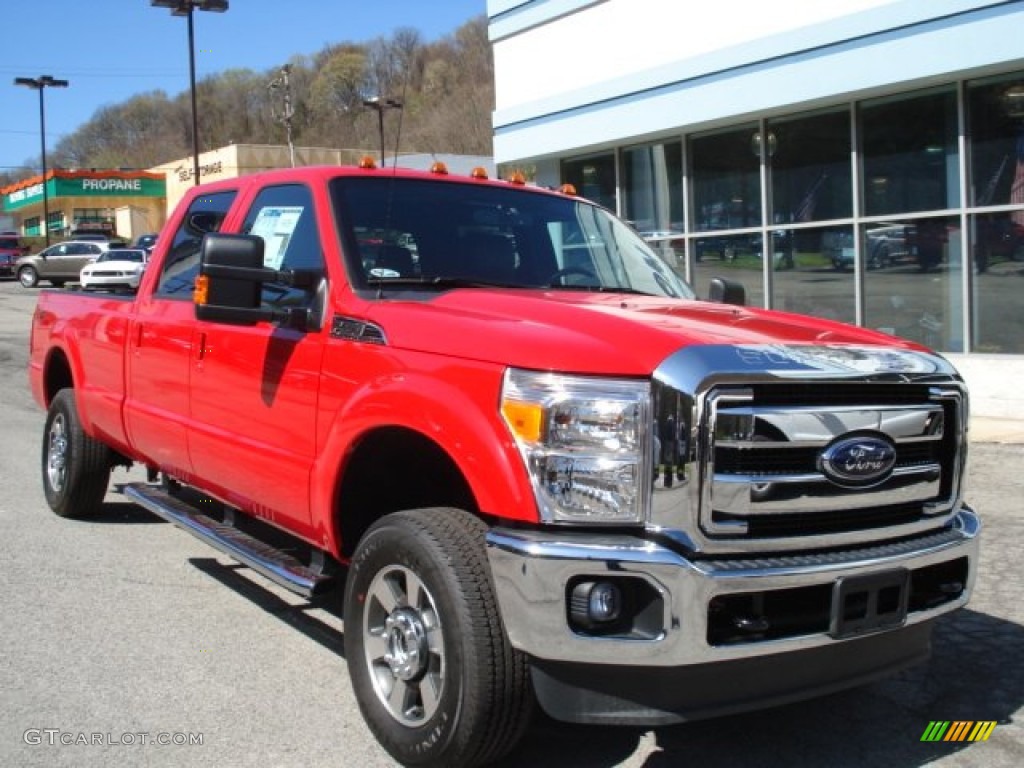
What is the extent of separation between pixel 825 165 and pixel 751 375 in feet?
31.7

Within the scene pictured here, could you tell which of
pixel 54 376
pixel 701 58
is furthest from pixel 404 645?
pixel 701 58

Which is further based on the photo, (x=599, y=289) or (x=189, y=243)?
(x=189, y=243)

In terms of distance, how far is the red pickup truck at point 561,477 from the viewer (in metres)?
2.83

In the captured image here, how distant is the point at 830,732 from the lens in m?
3.67

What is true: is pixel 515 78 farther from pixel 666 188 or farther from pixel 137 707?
pixel 137 707

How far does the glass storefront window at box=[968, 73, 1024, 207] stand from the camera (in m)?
10.0

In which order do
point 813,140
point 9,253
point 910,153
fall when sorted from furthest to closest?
point 9,253 → point 813,140 → point 910,153

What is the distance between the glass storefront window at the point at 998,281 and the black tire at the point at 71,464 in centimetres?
851

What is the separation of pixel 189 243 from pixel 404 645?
2870mm

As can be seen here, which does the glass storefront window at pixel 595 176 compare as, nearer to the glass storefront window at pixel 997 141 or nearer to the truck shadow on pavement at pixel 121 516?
the glass storefront window at pixel 997 141

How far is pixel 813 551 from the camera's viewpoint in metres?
3.00

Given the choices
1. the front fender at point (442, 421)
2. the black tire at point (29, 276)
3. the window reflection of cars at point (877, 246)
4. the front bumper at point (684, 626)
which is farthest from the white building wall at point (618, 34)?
the black tire at point (29, 276)

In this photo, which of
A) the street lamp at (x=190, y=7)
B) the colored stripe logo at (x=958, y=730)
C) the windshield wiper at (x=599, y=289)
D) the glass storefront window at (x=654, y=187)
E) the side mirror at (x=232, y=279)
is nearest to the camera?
the colored stripe logo at (x=958, y=730)

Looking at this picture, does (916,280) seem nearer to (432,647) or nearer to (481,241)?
(481,241)
